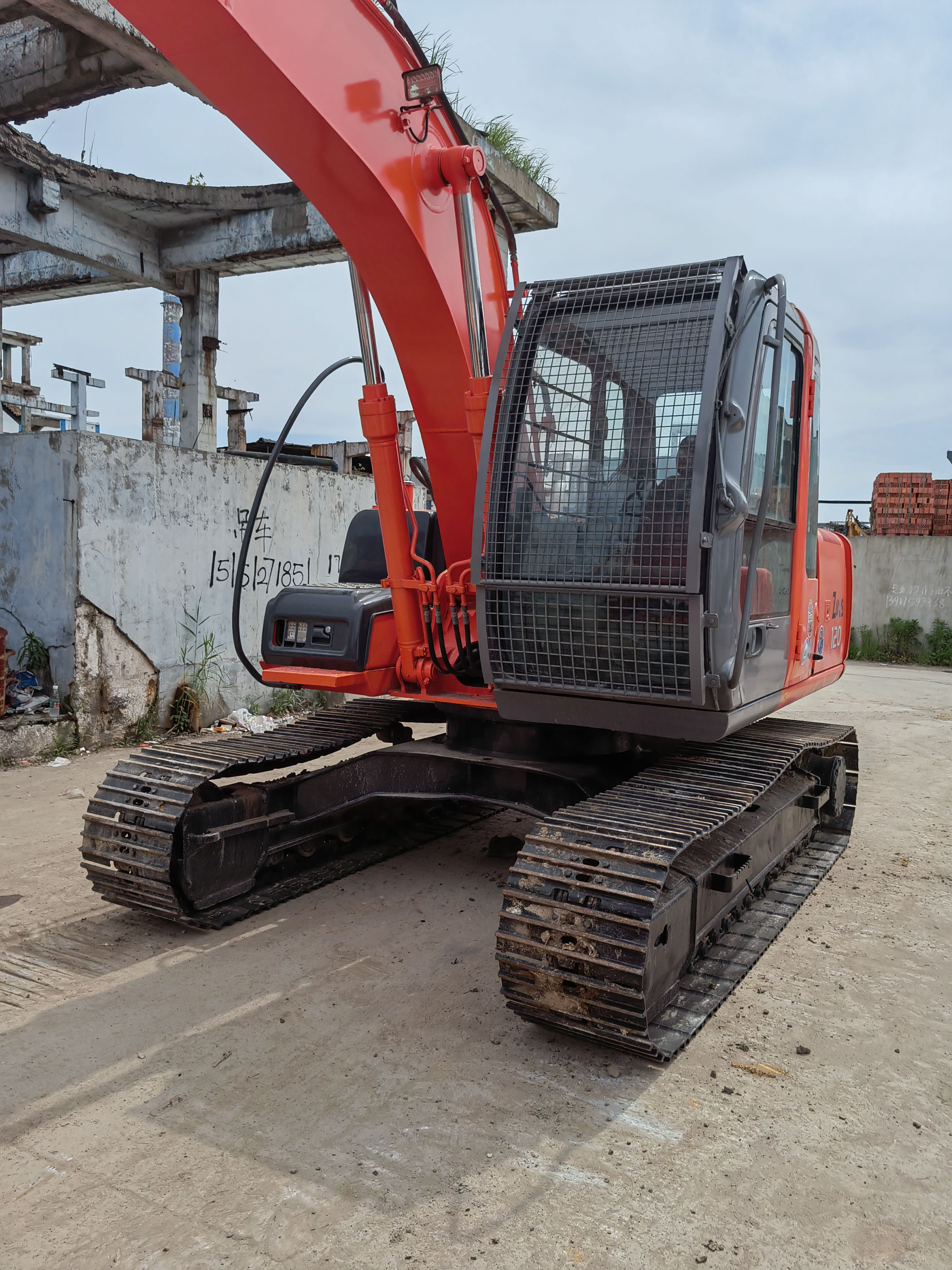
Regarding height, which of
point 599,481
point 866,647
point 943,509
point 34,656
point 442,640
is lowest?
point 866,647

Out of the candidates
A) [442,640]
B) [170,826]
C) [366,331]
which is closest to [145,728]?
[170,826]

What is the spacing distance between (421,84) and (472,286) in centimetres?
74

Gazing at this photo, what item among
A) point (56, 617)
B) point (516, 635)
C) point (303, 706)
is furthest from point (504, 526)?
point (303, 706)

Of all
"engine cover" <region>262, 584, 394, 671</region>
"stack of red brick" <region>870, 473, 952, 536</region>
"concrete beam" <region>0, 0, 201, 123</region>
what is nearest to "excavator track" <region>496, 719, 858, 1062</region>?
"engine cover" <region>262, 584, 394, 671</region>

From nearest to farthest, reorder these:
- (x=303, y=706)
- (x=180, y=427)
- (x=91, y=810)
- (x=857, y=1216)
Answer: (x=857, y=1216), (x=91, y=810), (x=303, y=706), (x=180, y=427)

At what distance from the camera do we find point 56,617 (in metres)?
7.37

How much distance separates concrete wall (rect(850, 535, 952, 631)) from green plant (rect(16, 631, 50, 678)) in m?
13.3

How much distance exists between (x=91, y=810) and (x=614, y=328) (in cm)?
291

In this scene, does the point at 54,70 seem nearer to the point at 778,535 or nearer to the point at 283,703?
the point at 283,703

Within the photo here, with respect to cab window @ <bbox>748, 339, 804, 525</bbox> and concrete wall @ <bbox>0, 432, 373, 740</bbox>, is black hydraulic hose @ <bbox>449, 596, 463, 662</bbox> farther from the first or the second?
concrete wall @ <bbox>0, 432, 373, 740</bbox>

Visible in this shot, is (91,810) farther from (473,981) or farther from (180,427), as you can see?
(180,427)

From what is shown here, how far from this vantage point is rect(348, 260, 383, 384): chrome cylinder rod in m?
4.25

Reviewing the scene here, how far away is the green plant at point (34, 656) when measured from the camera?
7418 millimetres

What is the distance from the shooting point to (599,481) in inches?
144
